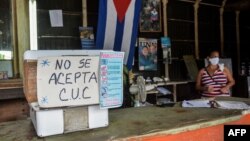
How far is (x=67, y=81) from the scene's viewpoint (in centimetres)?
113

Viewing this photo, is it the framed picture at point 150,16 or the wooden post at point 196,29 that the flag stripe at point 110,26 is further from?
the wooden post at point 196,29

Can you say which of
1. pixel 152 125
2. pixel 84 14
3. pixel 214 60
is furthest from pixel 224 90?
pixel 152 125

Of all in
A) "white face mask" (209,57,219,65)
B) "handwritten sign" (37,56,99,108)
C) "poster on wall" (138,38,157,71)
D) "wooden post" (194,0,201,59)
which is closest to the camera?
"handwritten sign" (37,56,99,108)

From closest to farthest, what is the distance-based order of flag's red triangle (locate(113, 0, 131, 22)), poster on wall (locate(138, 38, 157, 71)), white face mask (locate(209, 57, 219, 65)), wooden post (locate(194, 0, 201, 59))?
flag's red triangle (locate(113, 0, 131, 22)) → white face mask (locate(209, 57, 219, 65)) → poster on wall (locate(138, 38, 157, 71)) → wooden post (locate(194, 0, 201, 59))

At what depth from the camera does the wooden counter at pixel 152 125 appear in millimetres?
1138

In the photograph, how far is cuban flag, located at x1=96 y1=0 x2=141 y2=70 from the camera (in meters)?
3.55

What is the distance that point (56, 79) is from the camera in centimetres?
110

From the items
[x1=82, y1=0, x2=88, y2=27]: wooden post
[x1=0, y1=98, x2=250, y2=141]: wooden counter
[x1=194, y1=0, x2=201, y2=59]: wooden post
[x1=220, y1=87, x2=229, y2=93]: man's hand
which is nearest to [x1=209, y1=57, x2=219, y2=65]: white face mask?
[x1=220, y1=87, x2=229, y2=93]: man's hand

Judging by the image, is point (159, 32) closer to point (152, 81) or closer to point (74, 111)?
point (152, 81)

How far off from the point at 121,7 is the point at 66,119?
276 centimetres

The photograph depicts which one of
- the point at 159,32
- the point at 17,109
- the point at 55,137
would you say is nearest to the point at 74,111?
the point at 55,137

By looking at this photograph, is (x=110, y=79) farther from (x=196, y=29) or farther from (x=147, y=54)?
(x=196, y=29)

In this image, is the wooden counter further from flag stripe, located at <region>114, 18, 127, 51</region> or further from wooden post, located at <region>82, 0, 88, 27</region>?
wooden post, located at <region>82, 0, 88, 27</region>

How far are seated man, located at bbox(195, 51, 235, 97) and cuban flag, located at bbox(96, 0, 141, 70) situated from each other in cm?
114
